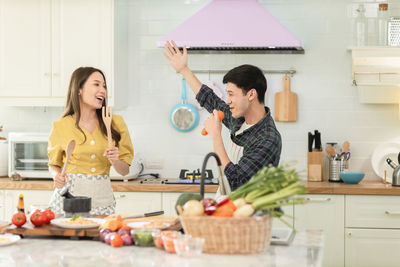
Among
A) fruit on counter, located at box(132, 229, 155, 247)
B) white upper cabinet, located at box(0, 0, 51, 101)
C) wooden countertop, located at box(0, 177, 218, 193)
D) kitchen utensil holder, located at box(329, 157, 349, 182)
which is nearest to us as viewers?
fruit on counter, located at box(132, 229, 155, 247)

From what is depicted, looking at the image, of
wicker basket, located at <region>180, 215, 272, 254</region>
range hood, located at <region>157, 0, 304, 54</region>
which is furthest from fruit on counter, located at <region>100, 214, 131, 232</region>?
range hood, located at <region>157, 0, 304, 54</region>

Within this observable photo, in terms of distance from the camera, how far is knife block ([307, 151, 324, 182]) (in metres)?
4.76

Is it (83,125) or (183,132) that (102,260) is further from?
(183,132)

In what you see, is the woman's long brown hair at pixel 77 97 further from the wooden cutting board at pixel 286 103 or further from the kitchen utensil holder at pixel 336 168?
the kitchen utensil holder at pixel 336 168

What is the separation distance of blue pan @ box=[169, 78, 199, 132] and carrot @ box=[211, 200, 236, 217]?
2875 millimetres

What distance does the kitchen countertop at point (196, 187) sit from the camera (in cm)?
429

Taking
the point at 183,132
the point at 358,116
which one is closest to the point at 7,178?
the point at 183,132

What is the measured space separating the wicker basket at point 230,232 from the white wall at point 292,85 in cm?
279

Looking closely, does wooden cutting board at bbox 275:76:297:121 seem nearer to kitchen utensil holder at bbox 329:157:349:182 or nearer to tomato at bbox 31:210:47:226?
kitchen utensil holder at bbox 329:157:349:182

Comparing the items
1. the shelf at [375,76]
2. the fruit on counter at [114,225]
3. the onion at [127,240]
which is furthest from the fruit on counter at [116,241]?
the shelf at [375,76]

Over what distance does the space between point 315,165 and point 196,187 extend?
1043 millimetres

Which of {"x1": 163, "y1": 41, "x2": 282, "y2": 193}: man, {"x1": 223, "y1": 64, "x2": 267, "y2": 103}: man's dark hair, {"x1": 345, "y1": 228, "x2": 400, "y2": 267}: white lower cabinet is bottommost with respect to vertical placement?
{"x1": 345, "y1": 228, "x2": 400, "y2": 267}: white lower cabinet

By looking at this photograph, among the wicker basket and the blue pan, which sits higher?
the blue pan

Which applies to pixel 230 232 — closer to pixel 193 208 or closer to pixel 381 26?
pixel 193 208
